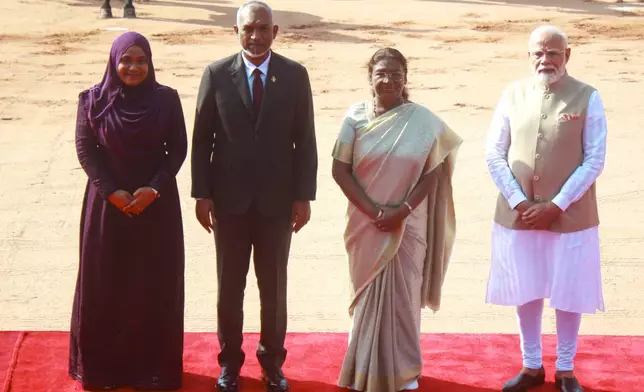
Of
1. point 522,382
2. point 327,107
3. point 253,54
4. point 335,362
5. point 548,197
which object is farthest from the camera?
point 327,107

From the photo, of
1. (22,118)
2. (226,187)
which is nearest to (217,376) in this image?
(226,187)

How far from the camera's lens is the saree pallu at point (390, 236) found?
17.1ft

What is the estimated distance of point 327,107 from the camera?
12398 millimetres

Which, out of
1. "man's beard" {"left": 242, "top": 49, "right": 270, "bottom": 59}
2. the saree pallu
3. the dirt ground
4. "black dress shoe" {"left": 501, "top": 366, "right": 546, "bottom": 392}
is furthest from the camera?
the dirt ground

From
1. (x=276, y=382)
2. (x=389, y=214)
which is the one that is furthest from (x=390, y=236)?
(x=276, y=382)

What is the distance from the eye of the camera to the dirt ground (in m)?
7.22

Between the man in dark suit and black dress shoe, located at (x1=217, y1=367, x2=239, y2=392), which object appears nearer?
the man in dark suit

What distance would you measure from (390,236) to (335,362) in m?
0.79

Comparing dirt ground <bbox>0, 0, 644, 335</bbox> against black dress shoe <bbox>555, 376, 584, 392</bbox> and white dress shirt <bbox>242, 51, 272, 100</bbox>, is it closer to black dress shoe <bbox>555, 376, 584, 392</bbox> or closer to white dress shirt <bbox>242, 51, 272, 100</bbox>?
black dress shoe <bbox>555, 376, 584, 392</bbox>

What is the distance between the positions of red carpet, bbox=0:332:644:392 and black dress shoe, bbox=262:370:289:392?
5 centimetres

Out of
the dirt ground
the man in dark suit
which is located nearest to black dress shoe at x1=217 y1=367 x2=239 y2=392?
the man in dark suit

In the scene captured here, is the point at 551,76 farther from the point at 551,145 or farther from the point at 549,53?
the point at 551,145

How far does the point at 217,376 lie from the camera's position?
5.50 metres

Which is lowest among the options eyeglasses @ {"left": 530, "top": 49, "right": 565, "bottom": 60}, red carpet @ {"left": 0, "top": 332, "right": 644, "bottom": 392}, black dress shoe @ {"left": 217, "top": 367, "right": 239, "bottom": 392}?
red carpet @ {"left": 0, "top": 332, "right": 644, "bottom": 392}
